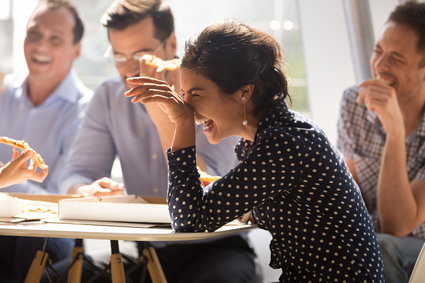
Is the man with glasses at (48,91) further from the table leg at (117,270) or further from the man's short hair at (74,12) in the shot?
the table leg at (117,270)

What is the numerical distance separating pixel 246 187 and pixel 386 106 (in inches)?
42.9

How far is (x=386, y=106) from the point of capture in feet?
8.34

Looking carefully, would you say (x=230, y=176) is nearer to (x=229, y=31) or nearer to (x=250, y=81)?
(x=250, y=81)

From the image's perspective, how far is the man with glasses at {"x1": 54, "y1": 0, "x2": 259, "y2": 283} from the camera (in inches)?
104

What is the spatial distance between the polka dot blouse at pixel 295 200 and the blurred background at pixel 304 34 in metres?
1.87

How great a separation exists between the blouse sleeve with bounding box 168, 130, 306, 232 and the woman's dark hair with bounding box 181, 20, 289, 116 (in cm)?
17

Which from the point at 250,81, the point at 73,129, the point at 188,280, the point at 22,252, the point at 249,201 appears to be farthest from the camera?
the point at 73,129

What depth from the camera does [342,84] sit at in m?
3.99

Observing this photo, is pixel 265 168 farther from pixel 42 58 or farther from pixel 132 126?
pixel 42 58

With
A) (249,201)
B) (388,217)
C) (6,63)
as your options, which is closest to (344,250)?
(249,201)

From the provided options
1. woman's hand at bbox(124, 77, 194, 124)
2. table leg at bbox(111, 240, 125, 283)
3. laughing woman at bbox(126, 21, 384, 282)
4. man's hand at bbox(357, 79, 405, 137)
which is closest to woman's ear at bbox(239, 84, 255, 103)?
laughing woman at bbox(126, 21, 384, 282)

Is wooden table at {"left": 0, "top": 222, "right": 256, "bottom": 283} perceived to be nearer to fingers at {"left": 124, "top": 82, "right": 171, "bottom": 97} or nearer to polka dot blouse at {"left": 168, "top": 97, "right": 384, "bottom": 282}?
polka dot blouse at {"left": 168, "top": 97, "right": 384, "bottom": 282}

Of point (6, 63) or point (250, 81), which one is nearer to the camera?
point (250, 81)

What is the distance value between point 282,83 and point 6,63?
2.95m
